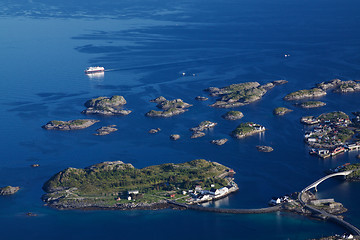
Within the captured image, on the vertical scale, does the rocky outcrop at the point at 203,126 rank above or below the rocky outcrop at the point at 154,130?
above

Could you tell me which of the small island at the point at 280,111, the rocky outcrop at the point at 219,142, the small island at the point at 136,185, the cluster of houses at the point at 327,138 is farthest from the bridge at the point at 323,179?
the small island at the point at 280,111

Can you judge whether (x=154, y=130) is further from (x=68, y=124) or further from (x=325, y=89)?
(x=325, y=89)

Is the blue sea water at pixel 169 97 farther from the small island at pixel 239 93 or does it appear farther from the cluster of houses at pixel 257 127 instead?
the small island at pixel 239 93

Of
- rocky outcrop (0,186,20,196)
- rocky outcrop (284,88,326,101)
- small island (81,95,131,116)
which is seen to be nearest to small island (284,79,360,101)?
rocky outcrop (284,88,326,101)

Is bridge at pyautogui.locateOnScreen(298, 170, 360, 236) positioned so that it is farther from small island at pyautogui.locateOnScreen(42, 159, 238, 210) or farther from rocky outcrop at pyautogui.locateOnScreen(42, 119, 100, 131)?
rocky outcrop at pyautogui.locateOnScreen(42, 119, 100, 131)

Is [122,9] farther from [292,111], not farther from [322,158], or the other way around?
[322,158]

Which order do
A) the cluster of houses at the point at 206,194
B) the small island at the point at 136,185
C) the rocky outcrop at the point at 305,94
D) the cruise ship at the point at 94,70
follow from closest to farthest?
the cluster of houses at the point at 206,194 → the small island at the point at 136,185 → the rocky outcrop at the point at 305,94 → the cruise ship at the point at 94,70

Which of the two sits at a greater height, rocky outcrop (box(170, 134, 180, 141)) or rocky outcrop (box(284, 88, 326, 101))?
rocky outcrop (box(284, 88, 326, 101))
